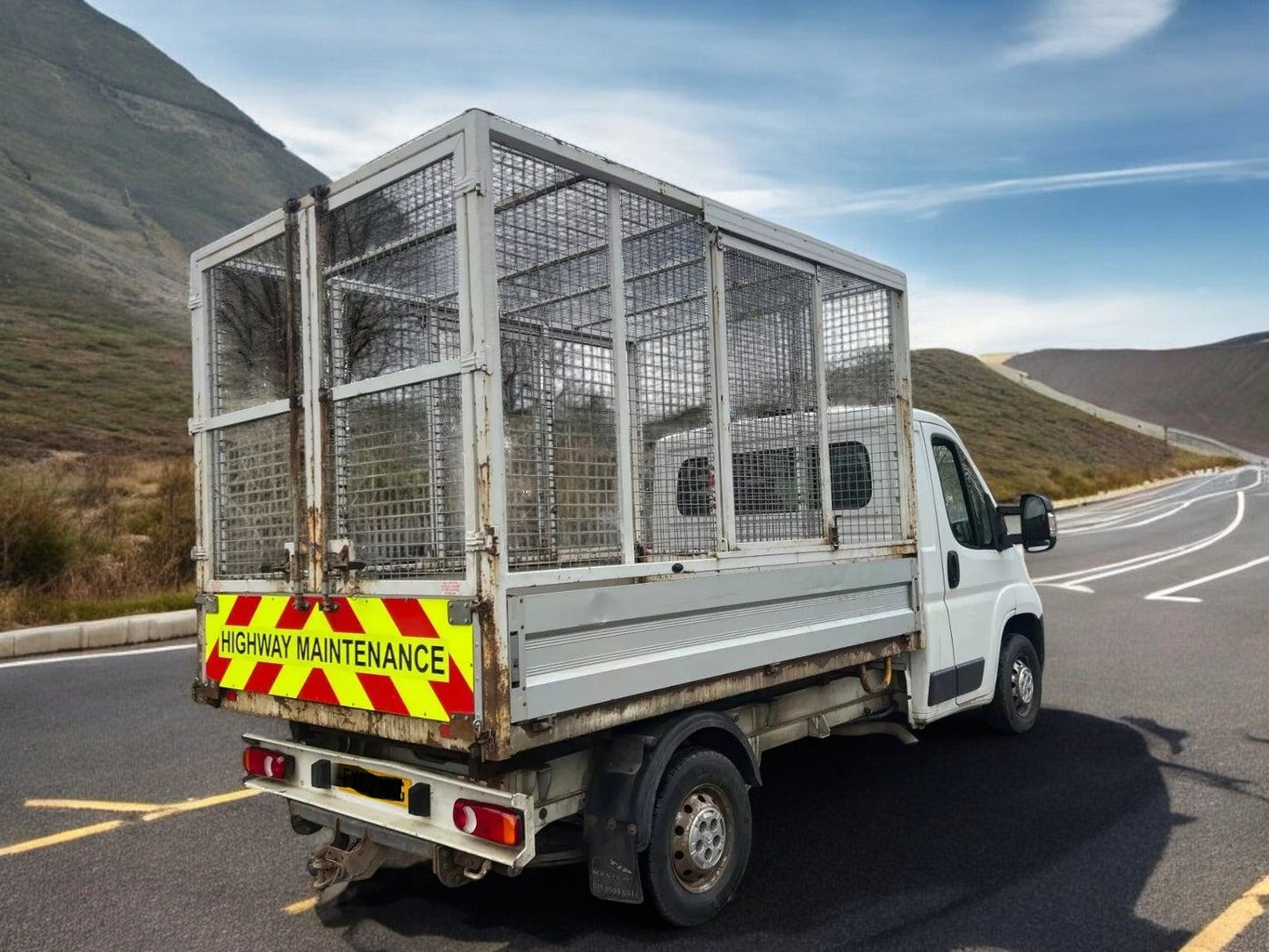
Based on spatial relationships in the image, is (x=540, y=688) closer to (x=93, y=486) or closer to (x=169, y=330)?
(x=93, y=486)

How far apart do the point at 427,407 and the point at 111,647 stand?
25.9ft

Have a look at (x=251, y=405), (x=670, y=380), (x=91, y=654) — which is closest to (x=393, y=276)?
(x=251, y=405)

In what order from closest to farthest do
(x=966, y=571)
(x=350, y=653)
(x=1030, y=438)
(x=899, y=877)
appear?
1. (x=350, y=653)
2. (x=899, y=877)
3. (x=966, y=571)
4. (x=1030, y=438)

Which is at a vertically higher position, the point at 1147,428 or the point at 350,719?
the point at 1147,428

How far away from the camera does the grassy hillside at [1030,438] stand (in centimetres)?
4722

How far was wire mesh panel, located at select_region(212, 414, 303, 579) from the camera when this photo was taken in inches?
163

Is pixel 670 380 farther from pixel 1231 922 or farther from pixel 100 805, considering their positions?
pixel 100 805

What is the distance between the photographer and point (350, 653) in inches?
147

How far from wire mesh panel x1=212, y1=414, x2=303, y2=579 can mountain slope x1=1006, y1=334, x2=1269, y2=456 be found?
123m

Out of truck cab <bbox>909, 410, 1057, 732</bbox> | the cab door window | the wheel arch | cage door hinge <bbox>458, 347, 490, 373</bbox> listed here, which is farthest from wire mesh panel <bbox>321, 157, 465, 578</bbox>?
the wheel arch

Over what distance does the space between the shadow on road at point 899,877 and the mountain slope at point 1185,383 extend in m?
121

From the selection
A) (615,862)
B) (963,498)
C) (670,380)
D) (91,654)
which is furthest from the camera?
(91,654)

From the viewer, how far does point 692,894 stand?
3.89 m

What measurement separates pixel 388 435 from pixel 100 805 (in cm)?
303
